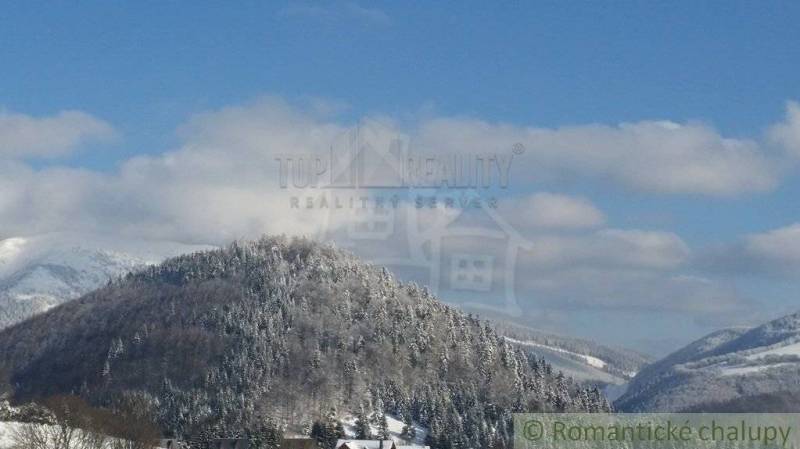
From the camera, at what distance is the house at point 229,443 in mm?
163375

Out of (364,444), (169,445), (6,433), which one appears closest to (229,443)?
(364,444)

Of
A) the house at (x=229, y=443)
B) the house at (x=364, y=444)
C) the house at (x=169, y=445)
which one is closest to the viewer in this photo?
the house at (x=169, y=445)

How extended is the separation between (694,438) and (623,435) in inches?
1058

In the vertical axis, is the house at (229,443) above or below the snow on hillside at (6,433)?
below

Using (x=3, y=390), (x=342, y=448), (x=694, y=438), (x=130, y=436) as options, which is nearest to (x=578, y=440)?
(x=694, y=438)

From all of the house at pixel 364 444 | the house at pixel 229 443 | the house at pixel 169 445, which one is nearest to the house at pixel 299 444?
the house at pixel 364 444

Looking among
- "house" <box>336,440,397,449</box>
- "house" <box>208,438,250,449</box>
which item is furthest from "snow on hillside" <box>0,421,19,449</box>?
"house" <box>336,440,397,449</box>

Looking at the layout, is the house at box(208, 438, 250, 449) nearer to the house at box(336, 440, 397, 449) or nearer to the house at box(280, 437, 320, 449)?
the house at box(280, 437, 320, 449)

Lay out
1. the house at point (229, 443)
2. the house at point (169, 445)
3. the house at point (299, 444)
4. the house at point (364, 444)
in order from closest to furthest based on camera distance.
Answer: the house at point (169, 445)
the house at point (299, 444)
the house at point (229, 443)
the house at point (364, 444)

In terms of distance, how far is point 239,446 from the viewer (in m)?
163

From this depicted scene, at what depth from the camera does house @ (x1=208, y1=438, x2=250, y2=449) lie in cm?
16338

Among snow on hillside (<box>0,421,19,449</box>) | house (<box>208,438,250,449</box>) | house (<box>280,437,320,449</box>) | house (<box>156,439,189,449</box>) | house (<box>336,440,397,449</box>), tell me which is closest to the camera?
snow on hillside (<box>0,421,19,449</box>)

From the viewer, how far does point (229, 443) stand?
16600 centimetres

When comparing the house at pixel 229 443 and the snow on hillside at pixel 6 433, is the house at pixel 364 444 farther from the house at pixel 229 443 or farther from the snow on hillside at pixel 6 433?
the snow on hillside at pixel 6 433
